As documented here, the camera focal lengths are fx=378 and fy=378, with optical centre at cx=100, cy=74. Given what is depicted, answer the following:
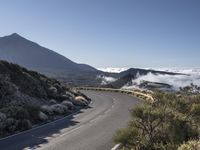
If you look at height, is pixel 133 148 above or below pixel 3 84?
below

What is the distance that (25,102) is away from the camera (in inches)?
1356

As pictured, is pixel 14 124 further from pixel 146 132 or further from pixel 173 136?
pixel 173 136

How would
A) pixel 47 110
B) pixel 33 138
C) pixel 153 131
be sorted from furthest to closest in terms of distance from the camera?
pixel 47 110, pixel 33 138, pixel 153 131

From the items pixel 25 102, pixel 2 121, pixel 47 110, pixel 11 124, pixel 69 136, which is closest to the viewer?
pixel 69 136

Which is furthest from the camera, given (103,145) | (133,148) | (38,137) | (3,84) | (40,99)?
(40,99)

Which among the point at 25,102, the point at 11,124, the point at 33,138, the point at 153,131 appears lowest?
the point at 33,138

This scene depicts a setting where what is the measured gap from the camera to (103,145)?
1778 cm

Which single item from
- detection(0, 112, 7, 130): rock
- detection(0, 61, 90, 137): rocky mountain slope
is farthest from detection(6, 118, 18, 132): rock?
detection(0, 112, 7, 130): rock

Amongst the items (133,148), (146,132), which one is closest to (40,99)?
(146,132)

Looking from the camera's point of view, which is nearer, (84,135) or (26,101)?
(84,135)

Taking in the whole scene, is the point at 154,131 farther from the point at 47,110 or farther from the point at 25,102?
the point at 25,102

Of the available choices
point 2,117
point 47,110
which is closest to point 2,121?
point 2,117

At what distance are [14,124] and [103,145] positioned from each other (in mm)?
8559

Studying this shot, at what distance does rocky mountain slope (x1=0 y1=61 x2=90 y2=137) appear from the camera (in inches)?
970
